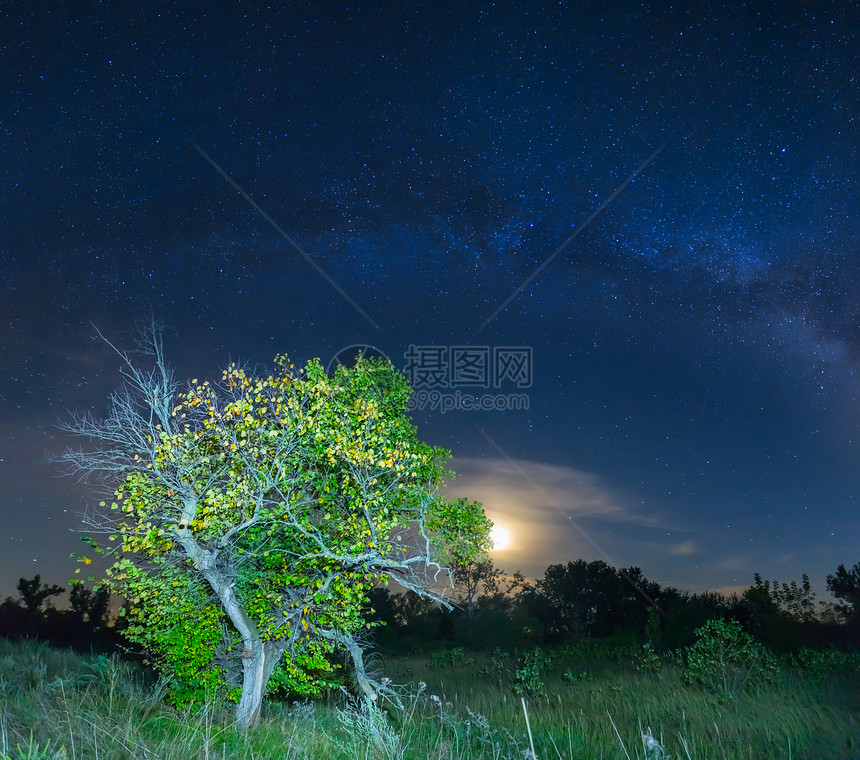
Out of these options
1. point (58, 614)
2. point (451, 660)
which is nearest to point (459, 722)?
point (451, 660)

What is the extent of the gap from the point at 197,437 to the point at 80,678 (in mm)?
6323

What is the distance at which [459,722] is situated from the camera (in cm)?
1320

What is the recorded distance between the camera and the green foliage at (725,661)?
18969 millimetres

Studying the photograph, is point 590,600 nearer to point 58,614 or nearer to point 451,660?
point 451,660

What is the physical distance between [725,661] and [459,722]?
1141 centimetres

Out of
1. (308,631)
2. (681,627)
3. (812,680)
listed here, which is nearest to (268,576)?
(308,631)


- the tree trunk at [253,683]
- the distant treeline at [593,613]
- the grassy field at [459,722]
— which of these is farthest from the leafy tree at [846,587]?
the tree trunk at [253,683]

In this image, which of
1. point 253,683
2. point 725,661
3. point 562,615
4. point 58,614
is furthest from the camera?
point 562,615

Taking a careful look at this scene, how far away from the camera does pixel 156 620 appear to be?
13.7 metres

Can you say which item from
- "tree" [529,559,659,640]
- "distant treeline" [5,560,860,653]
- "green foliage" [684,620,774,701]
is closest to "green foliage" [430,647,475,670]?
"distant treeline" [5,560,860,653]

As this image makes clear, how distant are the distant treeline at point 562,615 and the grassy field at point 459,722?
1332cm

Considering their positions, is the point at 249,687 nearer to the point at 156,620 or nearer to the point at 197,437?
the point at 156,620

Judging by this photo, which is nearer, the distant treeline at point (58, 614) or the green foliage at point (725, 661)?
the green foliage at point (725, 661)

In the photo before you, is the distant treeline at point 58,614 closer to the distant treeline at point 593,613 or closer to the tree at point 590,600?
the distant treeline at point 593,613
